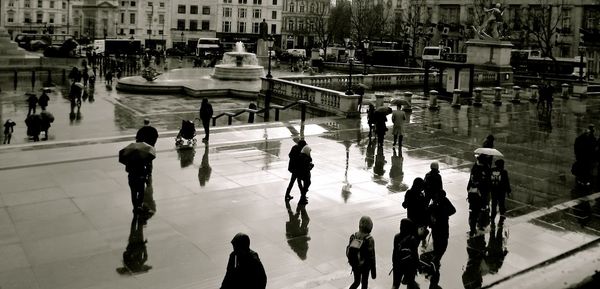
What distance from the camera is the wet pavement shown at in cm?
915

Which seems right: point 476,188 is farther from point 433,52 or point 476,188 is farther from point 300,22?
point 300,22

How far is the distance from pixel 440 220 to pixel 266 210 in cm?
418

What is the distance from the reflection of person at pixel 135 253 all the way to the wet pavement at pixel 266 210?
6 centimetres

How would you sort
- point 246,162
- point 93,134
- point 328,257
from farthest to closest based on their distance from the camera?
point 93,134
point 246,162
point 328,257

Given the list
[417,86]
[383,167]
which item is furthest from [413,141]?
[417,86]

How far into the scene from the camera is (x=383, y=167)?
54.1 feet

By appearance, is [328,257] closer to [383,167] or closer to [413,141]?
[383,167]

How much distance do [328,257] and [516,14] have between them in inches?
2807

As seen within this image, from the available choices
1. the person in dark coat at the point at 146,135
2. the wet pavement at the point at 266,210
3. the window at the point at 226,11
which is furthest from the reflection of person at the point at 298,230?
the window at the point at 226,11

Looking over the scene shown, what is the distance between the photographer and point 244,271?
21.7 feet

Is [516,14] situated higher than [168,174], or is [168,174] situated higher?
[516,14]

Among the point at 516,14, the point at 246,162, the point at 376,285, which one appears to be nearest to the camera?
the point at 376,285

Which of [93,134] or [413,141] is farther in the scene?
[93,134]

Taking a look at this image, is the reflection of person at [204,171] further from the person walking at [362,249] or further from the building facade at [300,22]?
the building facade at [300,22]
